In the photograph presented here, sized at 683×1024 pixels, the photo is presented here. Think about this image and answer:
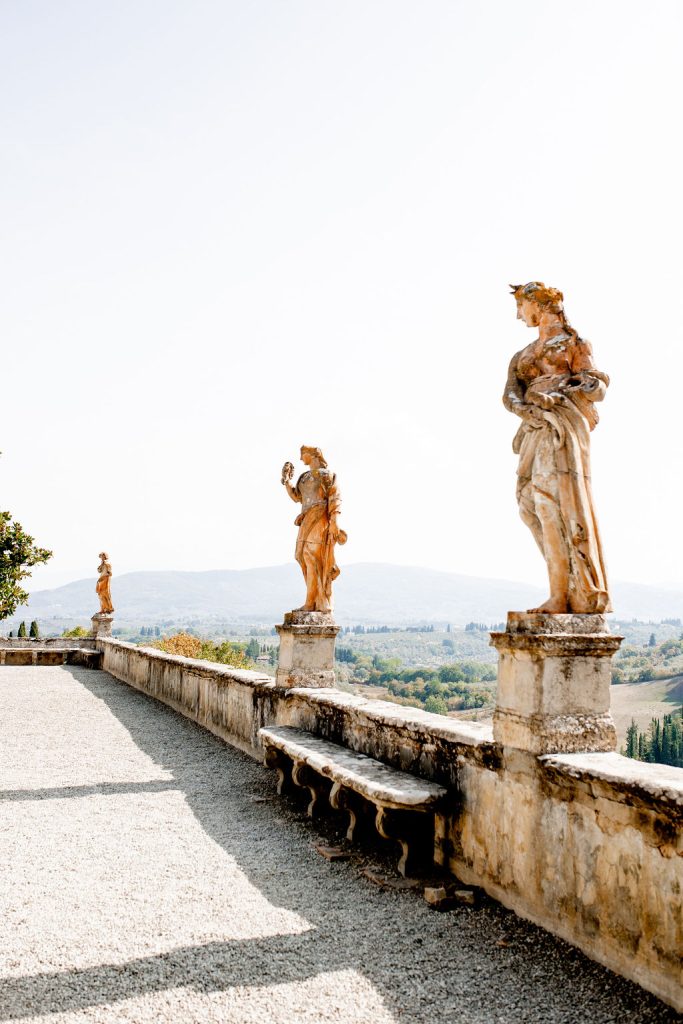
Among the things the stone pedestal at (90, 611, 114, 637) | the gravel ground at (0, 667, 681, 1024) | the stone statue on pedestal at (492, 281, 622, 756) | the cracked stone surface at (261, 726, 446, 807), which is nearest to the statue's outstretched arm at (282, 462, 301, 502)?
the cracked stone surface at (261, 726, 446, 807)

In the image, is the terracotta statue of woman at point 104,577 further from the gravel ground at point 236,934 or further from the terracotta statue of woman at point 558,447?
the terracotta statue of woman at point 558,447

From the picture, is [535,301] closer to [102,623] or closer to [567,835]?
[567,835]

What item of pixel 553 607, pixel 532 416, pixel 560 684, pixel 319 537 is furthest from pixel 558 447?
pixel 319 537

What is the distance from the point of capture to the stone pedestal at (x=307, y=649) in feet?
24.9

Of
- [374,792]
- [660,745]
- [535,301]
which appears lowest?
[660,745]

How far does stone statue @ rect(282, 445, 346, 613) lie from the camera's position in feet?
25.5

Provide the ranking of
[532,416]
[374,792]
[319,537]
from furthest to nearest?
[319,537]
[374,792]
[532,416]

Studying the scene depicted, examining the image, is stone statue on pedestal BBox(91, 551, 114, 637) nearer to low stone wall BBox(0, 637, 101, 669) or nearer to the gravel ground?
low stone wall BBox(0, 637, 101, 669)

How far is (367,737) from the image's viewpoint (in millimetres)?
5824

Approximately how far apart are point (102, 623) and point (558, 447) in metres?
20.8

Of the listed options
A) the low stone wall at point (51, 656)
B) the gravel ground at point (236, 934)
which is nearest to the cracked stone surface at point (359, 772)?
the gravel ground at point (236, 934)

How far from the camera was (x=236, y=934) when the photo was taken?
3.72 metres

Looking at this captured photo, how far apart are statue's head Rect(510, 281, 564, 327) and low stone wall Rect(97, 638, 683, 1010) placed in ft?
8.52

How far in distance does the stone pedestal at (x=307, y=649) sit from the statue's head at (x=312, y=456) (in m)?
1.59
